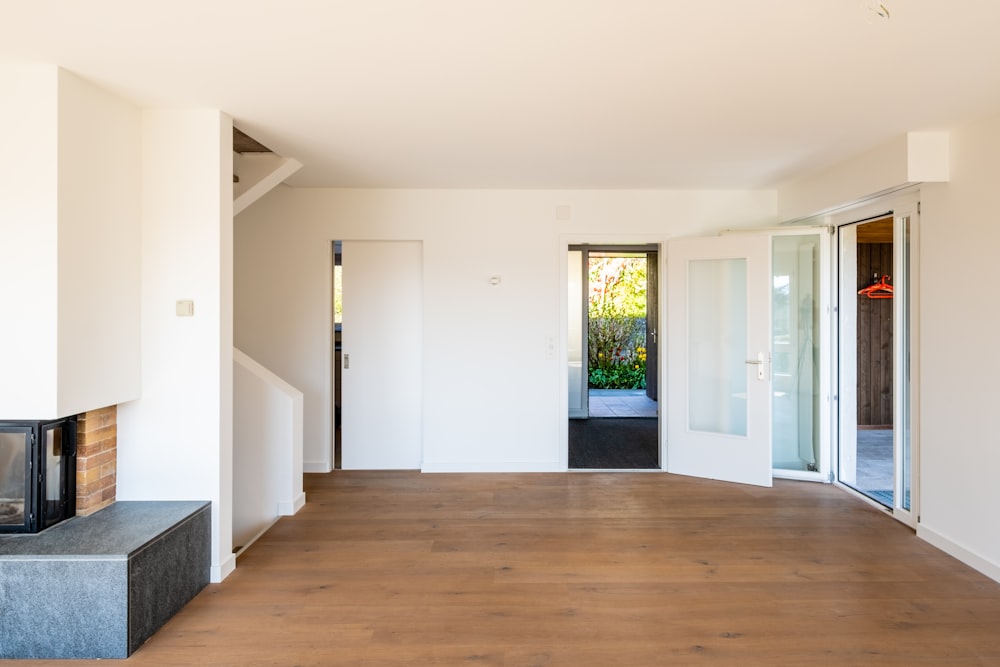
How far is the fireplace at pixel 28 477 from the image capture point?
2553 millimetres

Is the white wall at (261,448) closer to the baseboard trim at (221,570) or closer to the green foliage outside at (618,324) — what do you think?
the baseboard trim at (221,570)

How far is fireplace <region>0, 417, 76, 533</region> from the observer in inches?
101

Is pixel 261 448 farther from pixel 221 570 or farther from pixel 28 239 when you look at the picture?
pixel 28 239

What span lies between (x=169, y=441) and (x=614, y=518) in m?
2.69

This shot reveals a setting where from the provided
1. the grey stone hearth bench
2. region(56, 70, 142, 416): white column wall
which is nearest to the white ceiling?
region(56, 70, 142, 416): white column wall

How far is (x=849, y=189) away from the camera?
404 cm

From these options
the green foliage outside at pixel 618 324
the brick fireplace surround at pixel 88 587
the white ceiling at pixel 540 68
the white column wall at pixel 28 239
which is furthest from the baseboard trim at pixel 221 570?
the green foliage outside at pixel 618 324

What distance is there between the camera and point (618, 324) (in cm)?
1062

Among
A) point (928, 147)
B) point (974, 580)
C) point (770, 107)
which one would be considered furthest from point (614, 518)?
point (928, 147)

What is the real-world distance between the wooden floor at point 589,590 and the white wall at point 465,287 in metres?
0.91

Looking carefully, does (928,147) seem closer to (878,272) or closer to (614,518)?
(614,518)

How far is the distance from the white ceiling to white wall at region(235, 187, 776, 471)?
118 centimetres

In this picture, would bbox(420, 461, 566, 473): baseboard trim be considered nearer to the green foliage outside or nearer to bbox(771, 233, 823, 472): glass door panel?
bbox(771, 233, 823, 472): glass door panel

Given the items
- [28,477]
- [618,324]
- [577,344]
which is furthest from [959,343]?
[618,324]
